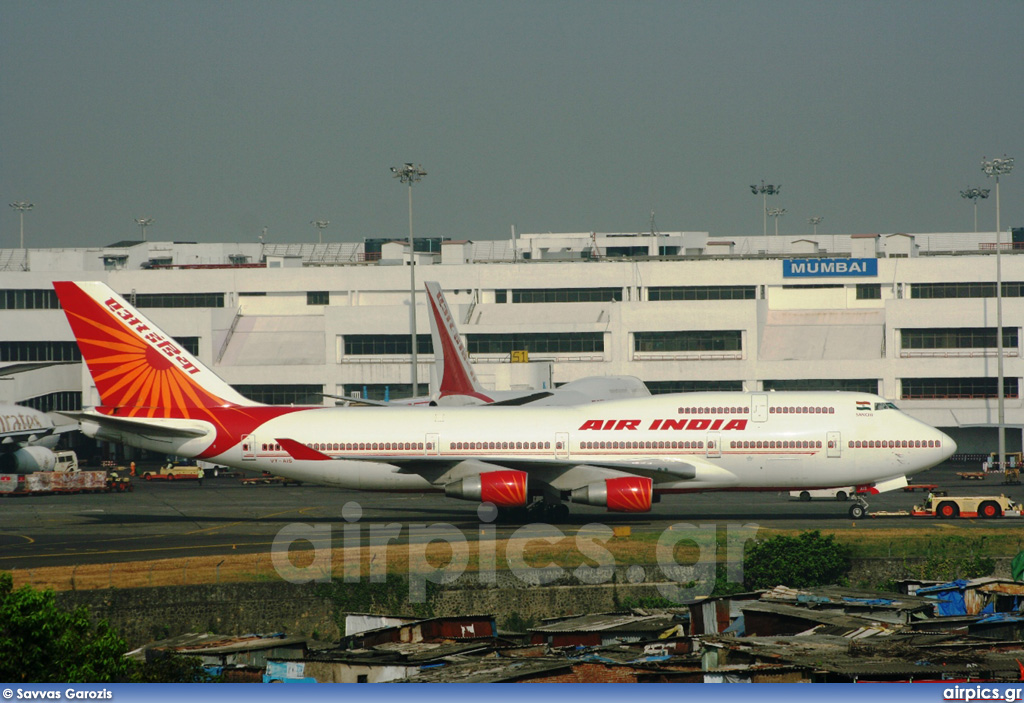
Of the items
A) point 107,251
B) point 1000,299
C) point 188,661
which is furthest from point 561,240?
point 188,661

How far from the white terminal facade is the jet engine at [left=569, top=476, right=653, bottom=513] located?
132 ft

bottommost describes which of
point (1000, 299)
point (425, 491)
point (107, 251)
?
point (425, 491)

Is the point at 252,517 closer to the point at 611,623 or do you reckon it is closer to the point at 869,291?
the point at 611,623

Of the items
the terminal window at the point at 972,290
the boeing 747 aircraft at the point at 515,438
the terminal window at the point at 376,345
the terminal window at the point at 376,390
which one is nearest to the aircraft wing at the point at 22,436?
the terminal window at the point at 376,390

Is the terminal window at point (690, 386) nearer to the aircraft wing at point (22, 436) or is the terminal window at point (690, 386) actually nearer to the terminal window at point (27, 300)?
the aircraft wing at point (22, 436)

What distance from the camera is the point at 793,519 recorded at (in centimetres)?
4966

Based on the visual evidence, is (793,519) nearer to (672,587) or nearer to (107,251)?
(672,587)

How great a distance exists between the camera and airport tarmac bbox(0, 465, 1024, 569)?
4362cm

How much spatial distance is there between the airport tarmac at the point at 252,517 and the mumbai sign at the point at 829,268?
97.5ft

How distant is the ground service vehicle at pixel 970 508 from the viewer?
51.4 m

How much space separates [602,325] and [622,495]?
4803 cm

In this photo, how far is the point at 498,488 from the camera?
45719 millimetres

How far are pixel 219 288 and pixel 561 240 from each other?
59476 millimetres

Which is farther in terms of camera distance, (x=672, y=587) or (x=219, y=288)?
(x=219, y=288)
